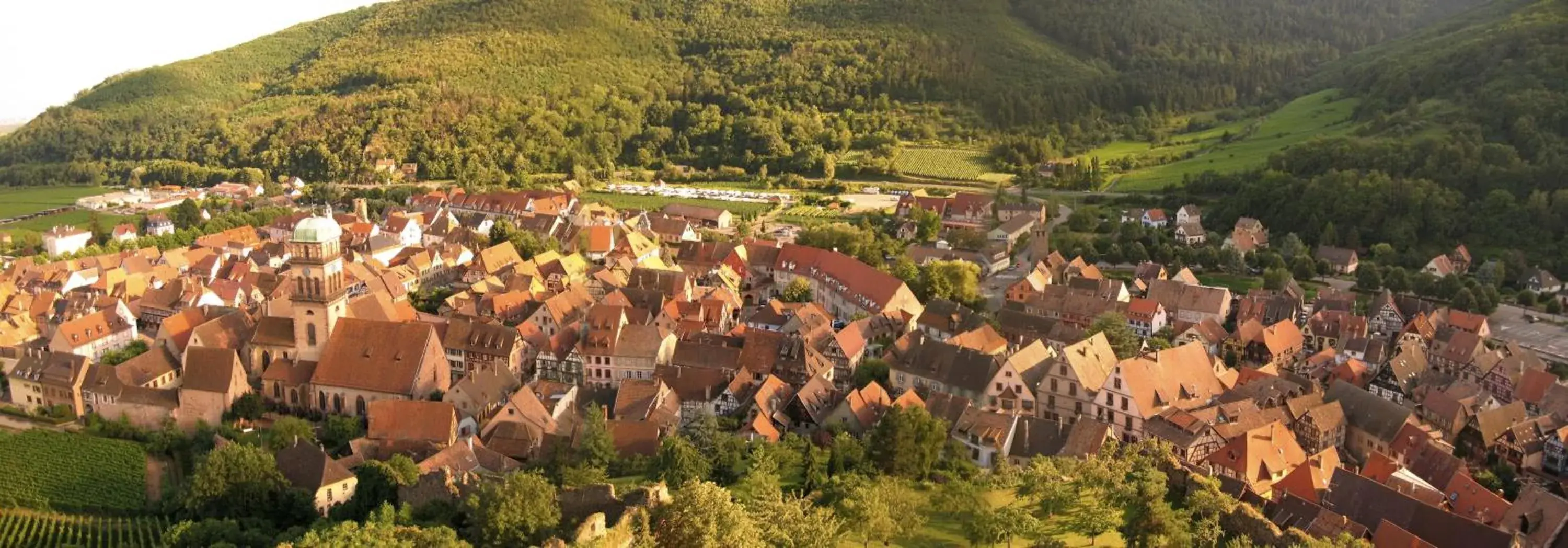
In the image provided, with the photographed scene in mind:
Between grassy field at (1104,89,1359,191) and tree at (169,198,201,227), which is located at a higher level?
grassy field at (1104,89,1359,191)

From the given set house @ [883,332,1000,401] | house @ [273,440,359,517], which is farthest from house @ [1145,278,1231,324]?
house @ [273,440,359,517]

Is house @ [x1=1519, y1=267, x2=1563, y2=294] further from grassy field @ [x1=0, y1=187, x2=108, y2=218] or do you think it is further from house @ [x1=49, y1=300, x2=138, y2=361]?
grassy field @ [x1=0, y1=187, x2=108, y2=218]

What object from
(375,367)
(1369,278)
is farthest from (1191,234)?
(375,367)

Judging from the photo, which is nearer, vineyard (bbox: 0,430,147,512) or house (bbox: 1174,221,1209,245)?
vineyard (bbox: 0,430,147,512)

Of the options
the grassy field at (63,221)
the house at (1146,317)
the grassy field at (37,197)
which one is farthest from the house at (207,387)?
the grassy field at (37,197)

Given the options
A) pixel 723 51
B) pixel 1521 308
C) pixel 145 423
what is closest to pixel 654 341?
pixel 145 423

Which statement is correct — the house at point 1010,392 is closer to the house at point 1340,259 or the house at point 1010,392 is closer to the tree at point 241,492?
the tree at point 241,492

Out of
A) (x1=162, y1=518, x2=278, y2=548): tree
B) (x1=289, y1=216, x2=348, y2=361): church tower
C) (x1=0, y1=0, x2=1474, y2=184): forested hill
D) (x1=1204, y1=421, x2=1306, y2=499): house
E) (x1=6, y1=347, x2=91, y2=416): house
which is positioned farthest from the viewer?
(x1=0, y1=0, x2=1474, y2=184): forested hill

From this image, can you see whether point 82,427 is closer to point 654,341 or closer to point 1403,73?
point 654,341
